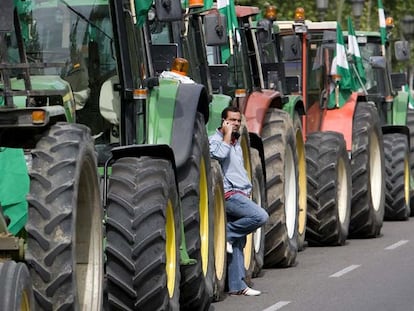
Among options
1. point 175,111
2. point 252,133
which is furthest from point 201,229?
point 252,133

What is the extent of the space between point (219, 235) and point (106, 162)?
245 cm

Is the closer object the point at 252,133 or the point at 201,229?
the point at 201,229

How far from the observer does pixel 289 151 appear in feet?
56.1

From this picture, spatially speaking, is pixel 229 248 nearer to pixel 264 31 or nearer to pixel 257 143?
pixel 257 143

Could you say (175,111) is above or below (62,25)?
below

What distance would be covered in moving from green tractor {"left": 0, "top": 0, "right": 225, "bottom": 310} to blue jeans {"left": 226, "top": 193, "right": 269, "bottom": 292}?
0.37m

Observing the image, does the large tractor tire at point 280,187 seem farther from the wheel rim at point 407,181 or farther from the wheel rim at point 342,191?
the wheel rim at point 407,181

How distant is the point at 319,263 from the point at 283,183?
38.2 inches

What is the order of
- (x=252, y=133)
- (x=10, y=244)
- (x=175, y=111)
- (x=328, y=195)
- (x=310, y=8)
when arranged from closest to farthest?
(x=10, y=244), (x=175, y=111), (x=252, y=133), (x=328, y=195), (x=310, y=8)

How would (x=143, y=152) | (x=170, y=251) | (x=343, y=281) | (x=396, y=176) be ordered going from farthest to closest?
1. (x=396, y=176)
2. (x=343, y=281)
3. (x=170, y=251)
4. (x=143, y=152)

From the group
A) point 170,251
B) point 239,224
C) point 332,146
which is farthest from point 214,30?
point 332,146

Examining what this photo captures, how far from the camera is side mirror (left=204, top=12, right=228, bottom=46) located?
47.6 feet

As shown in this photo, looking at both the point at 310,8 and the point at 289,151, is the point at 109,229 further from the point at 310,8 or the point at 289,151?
the point at 310,8

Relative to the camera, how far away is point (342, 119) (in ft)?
65.9
